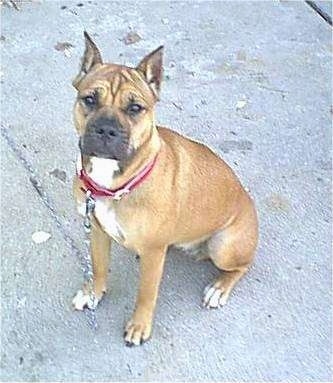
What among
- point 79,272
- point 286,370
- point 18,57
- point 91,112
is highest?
point 91,112

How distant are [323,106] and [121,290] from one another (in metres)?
1.94

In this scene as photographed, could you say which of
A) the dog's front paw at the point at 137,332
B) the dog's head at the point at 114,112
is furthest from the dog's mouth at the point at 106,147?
the dog's front paw at the point at 137,332

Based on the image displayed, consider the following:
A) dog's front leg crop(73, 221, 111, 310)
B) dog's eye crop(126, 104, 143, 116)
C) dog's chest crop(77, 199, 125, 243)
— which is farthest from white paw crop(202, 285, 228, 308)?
dog's eye crop(126, 104, 143, 116)

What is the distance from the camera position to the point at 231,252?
12.3 feet

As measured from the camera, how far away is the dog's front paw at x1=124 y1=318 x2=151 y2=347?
140 inches

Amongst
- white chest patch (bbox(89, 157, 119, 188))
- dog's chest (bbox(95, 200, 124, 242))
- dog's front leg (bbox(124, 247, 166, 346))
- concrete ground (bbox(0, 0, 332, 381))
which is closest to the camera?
white chest patch (bbox(89, 157, 119, 188))

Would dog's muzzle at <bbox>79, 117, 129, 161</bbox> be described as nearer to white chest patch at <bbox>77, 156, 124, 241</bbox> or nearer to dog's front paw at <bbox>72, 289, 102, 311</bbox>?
white chest patch at <bbox>77, 156, 124, 241</bbox>

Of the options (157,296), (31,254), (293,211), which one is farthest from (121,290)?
(293,211)

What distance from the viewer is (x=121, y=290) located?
3.82m

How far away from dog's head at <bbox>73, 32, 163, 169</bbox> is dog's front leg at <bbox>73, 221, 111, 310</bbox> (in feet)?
1.87

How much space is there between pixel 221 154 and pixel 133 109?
1.63 metres

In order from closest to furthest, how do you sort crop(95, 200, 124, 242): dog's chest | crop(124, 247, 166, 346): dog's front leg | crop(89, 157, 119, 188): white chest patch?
crop(89, 157, 119, 188): white chest patch → crop(95, 200, 124, 242): dog's chest → crop(124, 247, 166, 346): dog's front leg

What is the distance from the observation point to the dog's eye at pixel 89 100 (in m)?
3.07

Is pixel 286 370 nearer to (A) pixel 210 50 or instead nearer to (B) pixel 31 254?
(B) pixel 31 254
